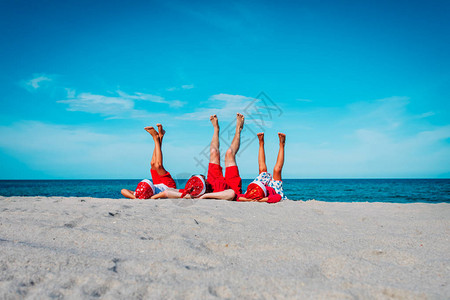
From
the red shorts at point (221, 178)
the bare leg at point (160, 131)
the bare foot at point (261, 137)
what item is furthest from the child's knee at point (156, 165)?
the bare foot at point (261, 137)

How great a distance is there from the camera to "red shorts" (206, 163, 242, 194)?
6348 millimetres

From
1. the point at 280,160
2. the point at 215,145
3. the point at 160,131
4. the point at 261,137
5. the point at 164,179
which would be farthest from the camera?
the point at 261,137

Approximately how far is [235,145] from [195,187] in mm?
1317

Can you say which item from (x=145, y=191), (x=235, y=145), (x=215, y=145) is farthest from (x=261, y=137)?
(x=145, y=191)

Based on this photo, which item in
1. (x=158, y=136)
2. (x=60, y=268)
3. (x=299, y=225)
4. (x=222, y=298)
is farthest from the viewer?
(x=158, y=136)

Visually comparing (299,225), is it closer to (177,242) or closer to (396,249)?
(396,249)

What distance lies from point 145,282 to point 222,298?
1.59ft

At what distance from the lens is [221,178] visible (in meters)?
6.46

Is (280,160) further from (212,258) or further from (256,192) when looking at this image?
(212,258)

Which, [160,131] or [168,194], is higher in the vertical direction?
[160,131]

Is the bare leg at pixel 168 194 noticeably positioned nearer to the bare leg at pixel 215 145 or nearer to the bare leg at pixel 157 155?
the bare leg at pixel 157 155

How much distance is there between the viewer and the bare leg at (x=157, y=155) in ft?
21.4

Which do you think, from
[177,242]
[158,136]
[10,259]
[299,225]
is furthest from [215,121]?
[10,259]

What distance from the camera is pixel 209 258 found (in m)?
2.02
